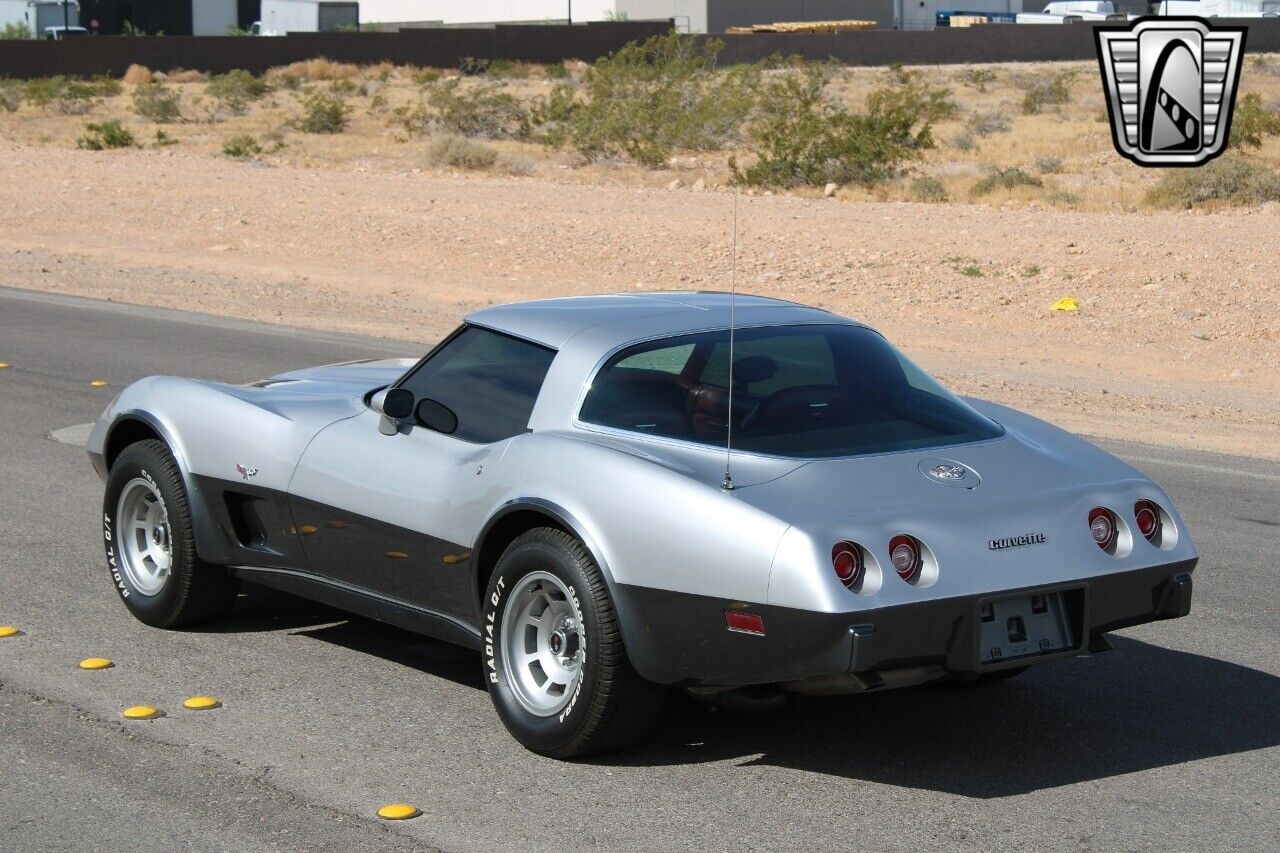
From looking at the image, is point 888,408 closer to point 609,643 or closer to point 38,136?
point 609,643

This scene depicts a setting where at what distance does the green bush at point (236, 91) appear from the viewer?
5394 cm

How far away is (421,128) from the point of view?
44.7 meters

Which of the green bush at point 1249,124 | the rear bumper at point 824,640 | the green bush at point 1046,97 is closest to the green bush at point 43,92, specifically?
the green bush at point 1046,97

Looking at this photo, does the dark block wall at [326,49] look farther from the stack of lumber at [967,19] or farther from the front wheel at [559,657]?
the front wheel at [559,657]

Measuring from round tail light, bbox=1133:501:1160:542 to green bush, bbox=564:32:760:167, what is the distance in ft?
102

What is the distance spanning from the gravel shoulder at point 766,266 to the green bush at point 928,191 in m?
1.99

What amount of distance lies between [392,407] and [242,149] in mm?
33785

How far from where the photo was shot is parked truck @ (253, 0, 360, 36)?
95.9m

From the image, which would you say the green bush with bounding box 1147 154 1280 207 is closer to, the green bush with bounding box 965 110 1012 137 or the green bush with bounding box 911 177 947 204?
the green bush with bounding box 911 177 947 204

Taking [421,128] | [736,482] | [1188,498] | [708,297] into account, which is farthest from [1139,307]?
[421,128]

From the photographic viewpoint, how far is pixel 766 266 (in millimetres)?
21875

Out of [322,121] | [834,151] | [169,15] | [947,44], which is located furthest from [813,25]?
[834,151]

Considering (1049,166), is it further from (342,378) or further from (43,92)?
(43,92)

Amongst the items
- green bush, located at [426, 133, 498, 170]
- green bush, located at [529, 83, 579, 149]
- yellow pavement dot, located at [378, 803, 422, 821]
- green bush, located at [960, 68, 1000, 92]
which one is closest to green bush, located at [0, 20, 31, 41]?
green bush, located at [960, 68, 1000, 92]
